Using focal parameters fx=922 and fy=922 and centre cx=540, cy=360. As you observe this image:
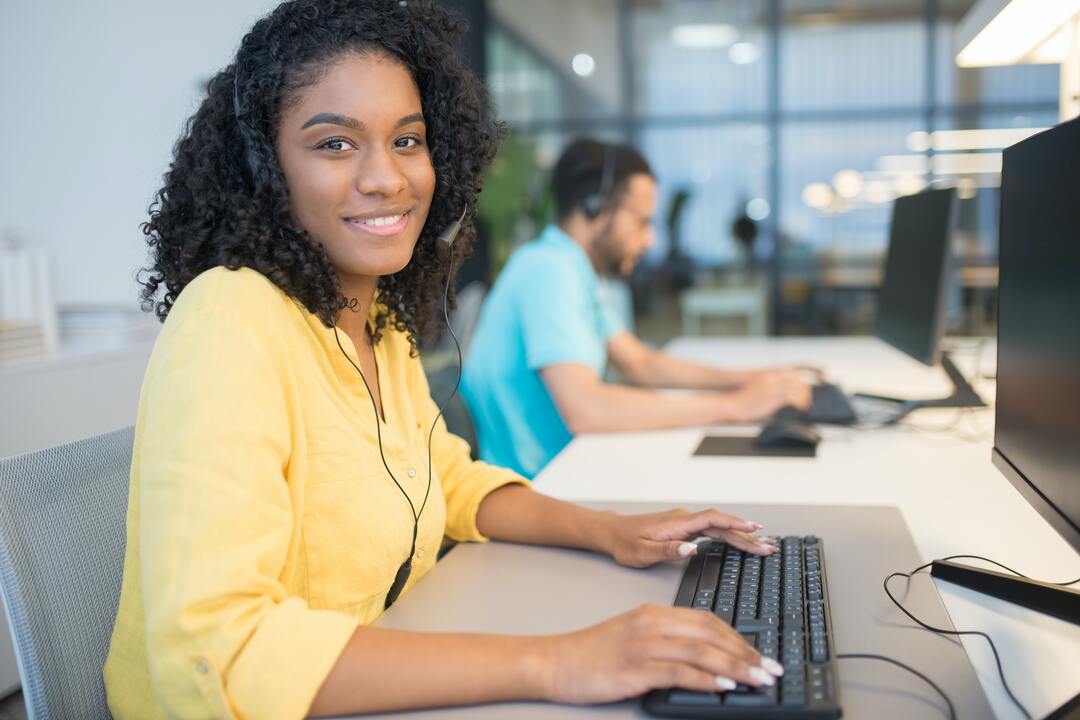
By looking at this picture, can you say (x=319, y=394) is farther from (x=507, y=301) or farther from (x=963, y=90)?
(x=963, y=90)

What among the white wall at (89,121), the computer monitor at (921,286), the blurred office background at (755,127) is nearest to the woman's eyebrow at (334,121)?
the computer monitor at (921,286)

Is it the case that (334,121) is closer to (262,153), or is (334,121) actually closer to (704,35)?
(262,153)

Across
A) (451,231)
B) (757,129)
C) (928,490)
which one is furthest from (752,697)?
(757,129)

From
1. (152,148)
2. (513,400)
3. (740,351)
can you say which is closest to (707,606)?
(513,400)

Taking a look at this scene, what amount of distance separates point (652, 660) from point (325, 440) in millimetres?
407

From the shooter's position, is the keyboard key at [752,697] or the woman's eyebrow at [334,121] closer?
the keyboard key at [752,697]

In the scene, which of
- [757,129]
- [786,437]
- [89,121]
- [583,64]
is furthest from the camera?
[583,64]

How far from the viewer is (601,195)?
2.37 metres

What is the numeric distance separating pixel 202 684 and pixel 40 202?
262 cm

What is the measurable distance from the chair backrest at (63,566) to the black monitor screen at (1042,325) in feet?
3.12

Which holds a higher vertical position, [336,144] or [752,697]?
[336,144]

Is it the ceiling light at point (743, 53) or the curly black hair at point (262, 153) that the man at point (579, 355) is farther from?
the ceiling light at point (743, 53)

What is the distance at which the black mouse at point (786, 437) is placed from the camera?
5.77 feet

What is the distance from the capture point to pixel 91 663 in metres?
0.94
